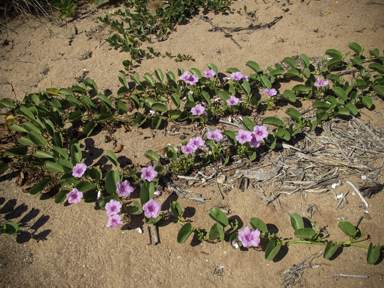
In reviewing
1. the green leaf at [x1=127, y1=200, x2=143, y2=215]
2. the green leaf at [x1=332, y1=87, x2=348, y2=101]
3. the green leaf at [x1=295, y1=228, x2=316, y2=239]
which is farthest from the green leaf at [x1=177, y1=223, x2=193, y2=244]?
the green leaf at [x1=332, y1=87, x2=348, y2=101]

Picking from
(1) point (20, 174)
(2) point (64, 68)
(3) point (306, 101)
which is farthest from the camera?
(2) point (64, 68)

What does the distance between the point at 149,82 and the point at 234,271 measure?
2.48 metres

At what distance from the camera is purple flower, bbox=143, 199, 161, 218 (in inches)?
80.7

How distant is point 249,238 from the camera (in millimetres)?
1980

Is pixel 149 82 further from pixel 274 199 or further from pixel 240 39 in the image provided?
pixel 274 199

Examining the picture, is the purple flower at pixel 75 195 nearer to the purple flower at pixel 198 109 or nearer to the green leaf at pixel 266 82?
the purple flower at pixel 198 109

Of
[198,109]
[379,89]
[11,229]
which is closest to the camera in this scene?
[11,229]

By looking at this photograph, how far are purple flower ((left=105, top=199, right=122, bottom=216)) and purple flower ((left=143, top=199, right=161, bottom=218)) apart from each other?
0.78ft

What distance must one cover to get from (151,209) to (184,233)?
0.35 m

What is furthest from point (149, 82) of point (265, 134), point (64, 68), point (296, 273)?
point (296, 273)

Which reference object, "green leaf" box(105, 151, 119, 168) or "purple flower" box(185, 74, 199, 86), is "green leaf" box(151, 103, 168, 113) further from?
"green leaf" box(105, 151, 119, 168)

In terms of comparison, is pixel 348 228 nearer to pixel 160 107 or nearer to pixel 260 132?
pixel 260 132

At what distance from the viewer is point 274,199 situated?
2326 mm

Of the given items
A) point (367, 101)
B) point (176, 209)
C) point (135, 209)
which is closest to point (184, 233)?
point (176, 209)
